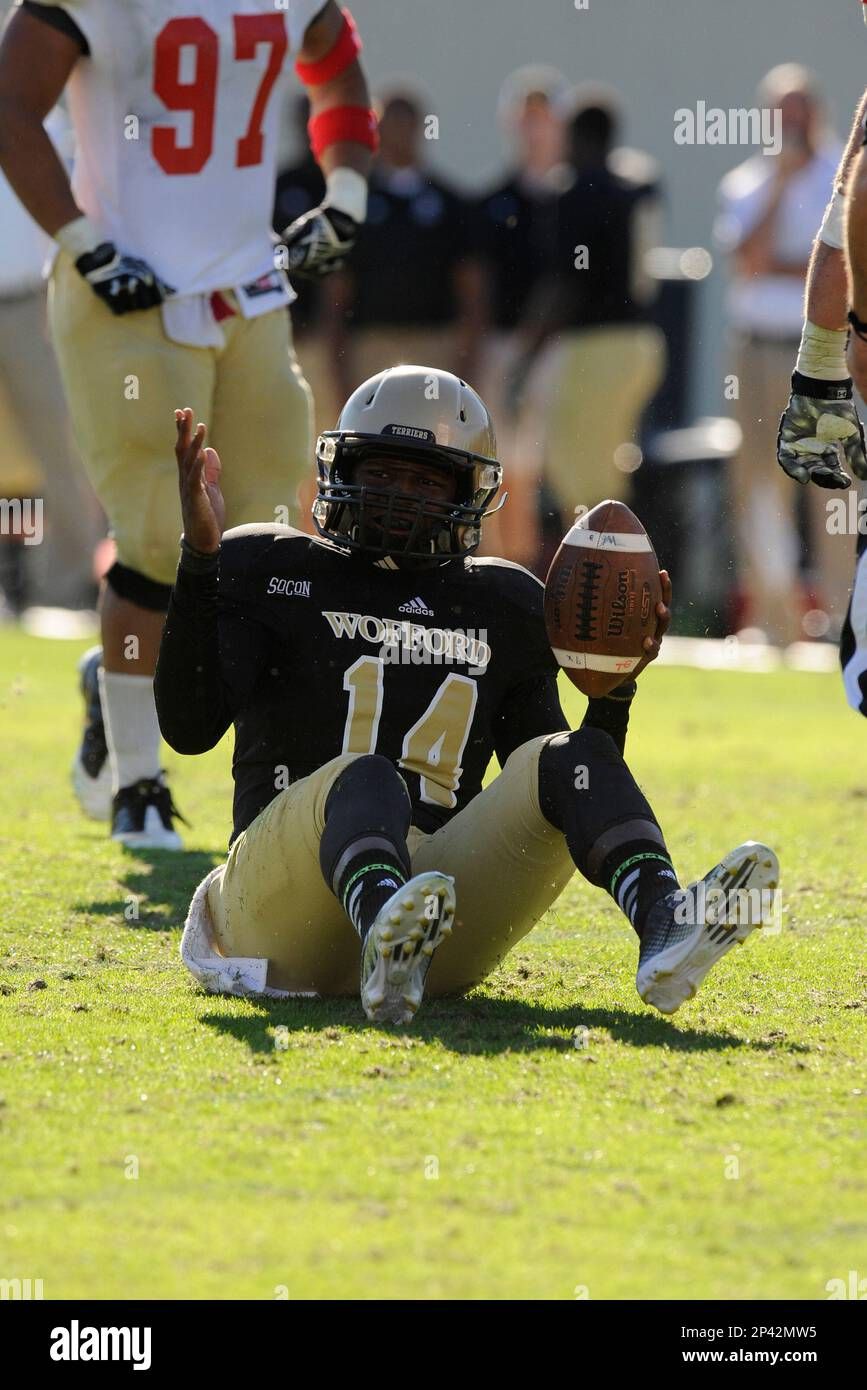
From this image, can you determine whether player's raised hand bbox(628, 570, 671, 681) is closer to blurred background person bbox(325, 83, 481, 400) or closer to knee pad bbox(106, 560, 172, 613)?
knee pad bbox(106, 560, 172, 613)

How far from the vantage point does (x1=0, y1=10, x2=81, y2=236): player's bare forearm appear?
515 cm

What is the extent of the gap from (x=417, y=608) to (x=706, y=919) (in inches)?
33.2

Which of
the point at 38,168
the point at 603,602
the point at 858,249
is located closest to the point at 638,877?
the point at 603,602

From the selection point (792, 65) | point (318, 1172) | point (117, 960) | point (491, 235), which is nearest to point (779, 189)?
point (491, 235)

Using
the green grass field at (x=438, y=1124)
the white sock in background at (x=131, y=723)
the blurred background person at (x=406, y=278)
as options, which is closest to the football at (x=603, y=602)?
the green grass field at (x=438, y=1124)

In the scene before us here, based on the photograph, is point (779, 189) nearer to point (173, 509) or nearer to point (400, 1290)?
point (173, 509)

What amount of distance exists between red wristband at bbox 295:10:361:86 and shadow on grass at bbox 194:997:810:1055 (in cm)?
287

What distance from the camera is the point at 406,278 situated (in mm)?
10156

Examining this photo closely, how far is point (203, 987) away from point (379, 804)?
0.55 meters

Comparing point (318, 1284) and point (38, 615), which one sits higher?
point (38, 615)

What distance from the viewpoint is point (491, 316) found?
34.7ft

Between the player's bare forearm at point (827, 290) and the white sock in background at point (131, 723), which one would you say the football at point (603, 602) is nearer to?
the player's bare forearm at point (827, 290)

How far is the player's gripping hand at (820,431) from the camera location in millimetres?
3857

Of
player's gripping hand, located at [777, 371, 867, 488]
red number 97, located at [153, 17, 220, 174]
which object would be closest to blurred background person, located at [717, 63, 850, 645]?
red number 97, located at [153, 17, 220, 174]
